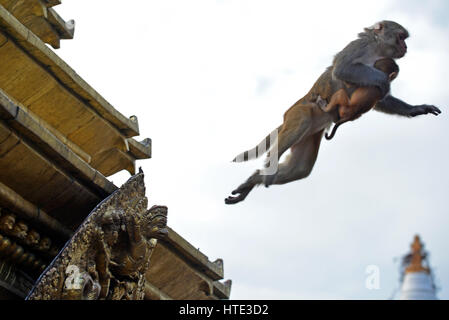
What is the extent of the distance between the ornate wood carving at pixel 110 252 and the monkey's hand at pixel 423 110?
292cm

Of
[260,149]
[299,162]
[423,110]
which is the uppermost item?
[423,110]

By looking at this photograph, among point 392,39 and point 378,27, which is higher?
point 378,27

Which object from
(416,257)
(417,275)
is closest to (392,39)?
A: (417,275)

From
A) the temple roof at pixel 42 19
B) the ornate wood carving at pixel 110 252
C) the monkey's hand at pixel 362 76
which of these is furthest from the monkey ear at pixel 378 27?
the temple roof at pixel 42 19

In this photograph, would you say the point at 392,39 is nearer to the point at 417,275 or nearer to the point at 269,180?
the point at 269,180

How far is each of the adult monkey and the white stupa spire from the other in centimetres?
3955

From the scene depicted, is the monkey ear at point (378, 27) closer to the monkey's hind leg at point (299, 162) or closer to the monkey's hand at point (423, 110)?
the monkey's hand at point (423, 110)

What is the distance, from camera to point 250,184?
7.33 meters

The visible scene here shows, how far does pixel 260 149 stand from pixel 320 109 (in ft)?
2.07

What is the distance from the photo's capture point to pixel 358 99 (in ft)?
23.0
